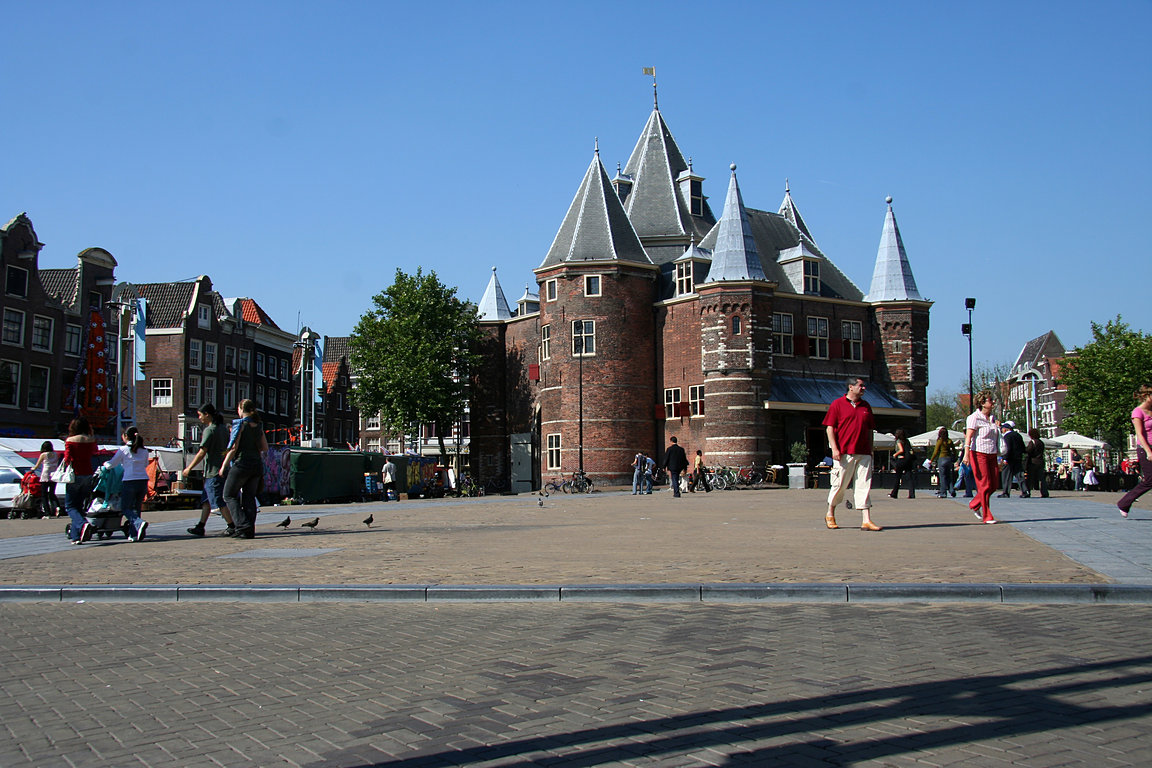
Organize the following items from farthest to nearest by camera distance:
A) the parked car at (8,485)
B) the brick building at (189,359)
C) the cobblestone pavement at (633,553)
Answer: the brick building at (189,359) → the parked car at (8,485) → the cobblestone pavement at (633,553)

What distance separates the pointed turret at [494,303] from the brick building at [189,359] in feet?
47.7

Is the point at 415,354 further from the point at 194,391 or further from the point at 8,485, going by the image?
the point at 8,485

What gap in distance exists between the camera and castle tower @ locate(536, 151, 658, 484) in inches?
1805

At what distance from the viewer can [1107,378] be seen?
62.2 metres

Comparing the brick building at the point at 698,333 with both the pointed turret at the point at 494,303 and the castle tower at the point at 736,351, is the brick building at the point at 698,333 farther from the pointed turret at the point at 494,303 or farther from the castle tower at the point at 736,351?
the pointed turret at the point at 494,303

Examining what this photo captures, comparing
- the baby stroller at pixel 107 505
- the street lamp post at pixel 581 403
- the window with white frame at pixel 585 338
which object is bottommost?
the baby stroller at pixel 107 505

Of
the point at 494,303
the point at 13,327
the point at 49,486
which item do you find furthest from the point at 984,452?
the point at 494,303

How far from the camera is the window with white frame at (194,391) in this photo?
54.9 meters

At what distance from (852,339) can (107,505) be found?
4172 centimetres

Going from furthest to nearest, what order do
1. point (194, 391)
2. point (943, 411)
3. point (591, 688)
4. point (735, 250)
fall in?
point (943, 411), point (194, 391), point (735, 250), point (591, 688)

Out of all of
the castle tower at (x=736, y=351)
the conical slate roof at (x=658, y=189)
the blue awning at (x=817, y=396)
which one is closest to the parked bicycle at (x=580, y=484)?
the castle tower at (x=736, y=351)

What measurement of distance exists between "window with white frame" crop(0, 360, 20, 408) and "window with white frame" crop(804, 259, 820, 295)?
37.7 meters

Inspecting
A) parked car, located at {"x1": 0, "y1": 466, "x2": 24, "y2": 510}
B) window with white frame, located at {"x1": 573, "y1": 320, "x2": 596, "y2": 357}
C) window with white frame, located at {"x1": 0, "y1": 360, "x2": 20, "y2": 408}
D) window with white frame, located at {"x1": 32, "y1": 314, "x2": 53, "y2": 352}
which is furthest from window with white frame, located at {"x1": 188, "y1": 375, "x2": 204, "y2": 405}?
parked car, located at {"x1": 0, "y1": 466, "x2": 24, "y2": 510}

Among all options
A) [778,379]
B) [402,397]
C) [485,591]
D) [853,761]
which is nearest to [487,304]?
[402,397]
